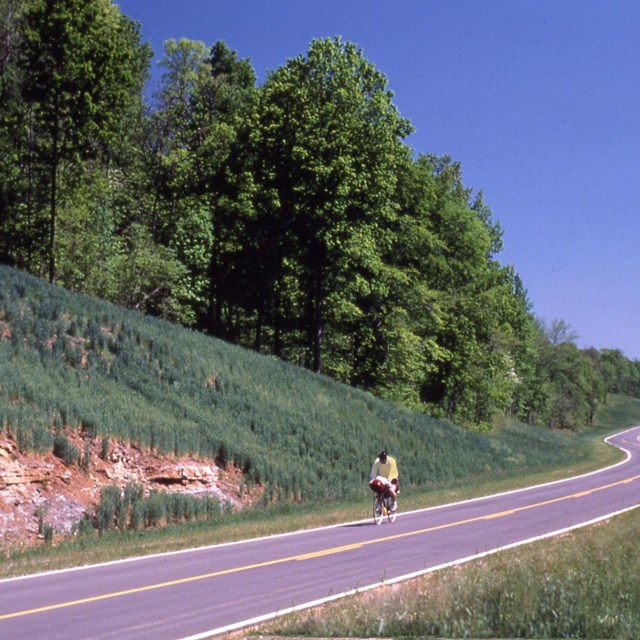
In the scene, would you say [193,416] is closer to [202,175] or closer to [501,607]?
[501,607]

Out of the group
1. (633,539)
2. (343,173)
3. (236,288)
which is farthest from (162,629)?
(236,288)

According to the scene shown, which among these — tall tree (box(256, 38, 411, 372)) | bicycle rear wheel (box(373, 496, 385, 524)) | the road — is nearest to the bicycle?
bicycle rear wheel (box(373, 496, 385, 524))

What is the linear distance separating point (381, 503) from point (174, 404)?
8.32 m

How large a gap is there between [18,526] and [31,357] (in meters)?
7.09

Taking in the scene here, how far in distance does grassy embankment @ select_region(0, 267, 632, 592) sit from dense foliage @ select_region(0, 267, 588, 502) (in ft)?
0.16

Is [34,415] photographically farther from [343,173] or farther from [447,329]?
[447,329]

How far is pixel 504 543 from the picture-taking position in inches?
739

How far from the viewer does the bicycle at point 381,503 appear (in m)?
23.1

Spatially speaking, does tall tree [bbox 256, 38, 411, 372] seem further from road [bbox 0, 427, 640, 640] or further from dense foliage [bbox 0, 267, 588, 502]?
road [bbox 0, 427, 640, 640]

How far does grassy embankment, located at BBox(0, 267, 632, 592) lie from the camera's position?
71.8 feet

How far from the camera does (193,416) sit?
28234 mm

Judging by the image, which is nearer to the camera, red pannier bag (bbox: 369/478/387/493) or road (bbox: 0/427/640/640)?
road (bbox: 0/427/640/640)

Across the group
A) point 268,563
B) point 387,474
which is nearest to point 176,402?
point 387,474

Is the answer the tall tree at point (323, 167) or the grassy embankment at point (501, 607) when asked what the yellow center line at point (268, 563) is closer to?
the grassy embankment at point (501, 607)
